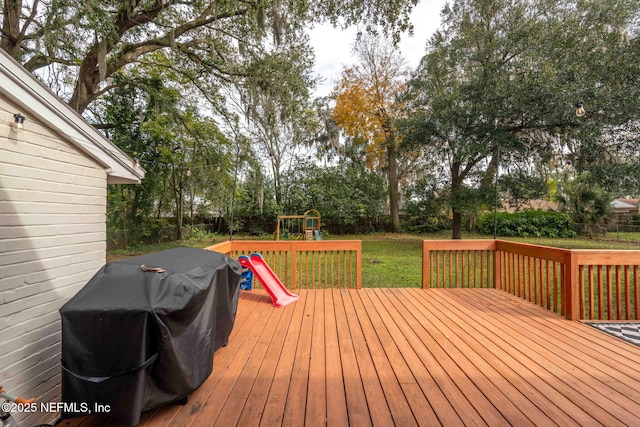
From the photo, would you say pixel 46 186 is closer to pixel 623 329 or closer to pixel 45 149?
pixel 45 149

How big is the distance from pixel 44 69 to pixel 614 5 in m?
14.0

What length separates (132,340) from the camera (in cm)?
131

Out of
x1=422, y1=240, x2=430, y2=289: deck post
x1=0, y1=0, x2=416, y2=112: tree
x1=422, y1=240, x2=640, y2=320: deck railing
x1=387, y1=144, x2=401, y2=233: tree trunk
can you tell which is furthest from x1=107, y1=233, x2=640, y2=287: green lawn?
x1=0, y1=0, x2=416, y2=112: tree

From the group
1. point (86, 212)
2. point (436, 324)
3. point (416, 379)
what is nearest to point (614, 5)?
point (436, 324)

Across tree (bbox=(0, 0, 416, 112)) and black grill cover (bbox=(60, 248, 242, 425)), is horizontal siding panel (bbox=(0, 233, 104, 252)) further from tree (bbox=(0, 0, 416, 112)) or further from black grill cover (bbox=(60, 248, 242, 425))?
tree (bbox=(0, 0, 416, 112))

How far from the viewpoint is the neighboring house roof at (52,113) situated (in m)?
1.42

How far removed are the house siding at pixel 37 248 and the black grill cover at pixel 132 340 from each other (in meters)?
0.37

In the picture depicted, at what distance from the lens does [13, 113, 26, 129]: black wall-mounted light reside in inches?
57.5

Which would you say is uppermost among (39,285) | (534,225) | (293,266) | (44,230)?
(44,230)

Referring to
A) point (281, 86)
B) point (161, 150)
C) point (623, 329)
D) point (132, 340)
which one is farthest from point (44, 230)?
point (161, 150)

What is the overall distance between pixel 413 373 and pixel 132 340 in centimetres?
175

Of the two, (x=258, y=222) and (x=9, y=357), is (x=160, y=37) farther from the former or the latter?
(x=258, y=222)

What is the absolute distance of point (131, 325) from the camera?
1.32 metres

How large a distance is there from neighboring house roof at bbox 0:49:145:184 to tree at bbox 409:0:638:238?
26.2 ft
